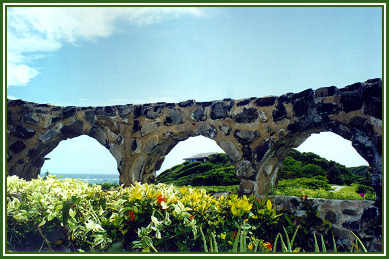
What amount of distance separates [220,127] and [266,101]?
1.00m

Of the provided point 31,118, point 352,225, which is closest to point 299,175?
point 352,225

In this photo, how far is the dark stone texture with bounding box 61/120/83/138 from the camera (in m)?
7.02

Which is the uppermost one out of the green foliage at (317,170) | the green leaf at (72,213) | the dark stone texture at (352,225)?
the green leaf at (72,213)

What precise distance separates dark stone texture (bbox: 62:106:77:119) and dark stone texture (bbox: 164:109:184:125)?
2.32 metres

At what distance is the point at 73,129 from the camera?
23.2 feet

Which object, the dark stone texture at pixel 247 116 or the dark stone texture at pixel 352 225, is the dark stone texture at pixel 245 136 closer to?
the dark stone texture at pixel 247 116

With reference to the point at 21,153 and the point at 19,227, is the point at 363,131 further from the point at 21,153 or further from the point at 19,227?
the point at 21,153

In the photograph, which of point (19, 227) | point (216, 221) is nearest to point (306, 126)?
point (216, 221)

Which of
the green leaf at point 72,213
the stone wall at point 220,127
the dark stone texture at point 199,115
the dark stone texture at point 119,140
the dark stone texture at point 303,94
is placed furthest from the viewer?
the dark stone texture at point 119,140

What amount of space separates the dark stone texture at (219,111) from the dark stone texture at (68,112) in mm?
3360

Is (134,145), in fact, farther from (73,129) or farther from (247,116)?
(247,116)

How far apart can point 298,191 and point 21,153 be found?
241 inches

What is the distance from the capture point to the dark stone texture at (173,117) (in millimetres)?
6273

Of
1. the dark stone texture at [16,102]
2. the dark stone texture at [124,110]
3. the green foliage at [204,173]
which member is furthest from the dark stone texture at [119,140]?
the green foliage at [204,173]
